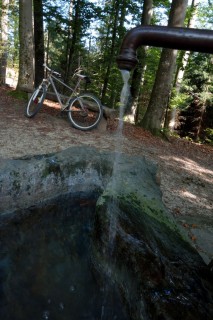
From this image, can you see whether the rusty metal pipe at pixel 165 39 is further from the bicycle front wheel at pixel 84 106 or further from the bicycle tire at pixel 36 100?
the bicycle tire at pixel 36 100

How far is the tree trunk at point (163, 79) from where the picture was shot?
8.21 m

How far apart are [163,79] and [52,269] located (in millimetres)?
7053

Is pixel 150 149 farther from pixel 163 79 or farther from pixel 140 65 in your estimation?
pixel 140 65

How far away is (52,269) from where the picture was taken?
301cm

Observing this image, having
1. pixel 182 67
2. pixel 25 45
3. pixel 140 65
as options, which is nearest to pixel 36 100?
pixel 25 45

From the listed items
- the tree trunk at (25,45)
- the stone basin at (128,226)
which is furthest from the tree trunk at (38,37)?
the stone basin at (128,226)

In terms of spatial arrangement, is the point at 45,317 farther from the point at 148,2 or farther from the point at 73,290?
the point at 148,2

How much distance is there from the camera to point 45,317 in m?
2.43

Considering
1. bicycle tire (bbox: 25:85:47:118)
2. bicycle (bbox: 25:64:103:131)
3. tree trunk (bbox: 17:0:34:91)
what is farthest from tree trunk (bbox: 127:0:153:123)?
bicycle tire (bbox: 25:85:47:118)

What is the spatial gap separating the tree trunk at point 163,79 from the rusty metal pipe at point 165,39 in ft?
24.4

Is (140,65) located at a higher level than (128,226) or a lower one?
higher

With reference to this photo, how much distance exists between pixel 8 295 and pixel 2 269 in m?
0.38

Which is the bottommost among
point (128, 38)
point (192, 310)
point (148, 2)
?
point (192, 310)

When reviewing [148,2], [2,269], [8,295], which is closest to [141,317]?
[8,295]
